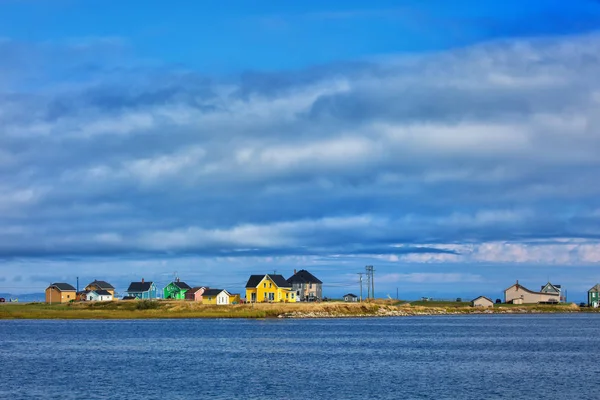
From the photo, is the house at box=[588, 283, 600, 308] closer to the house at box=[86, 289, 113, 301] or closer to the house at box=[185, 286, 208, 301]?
the house at box=[185, 286, 208, 301]

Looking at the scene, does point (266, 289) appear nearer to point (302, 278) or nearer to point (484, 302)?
point (302, 278)

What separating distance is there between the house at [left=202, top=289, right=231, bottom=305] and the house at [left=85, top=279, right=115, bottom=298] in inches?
1492

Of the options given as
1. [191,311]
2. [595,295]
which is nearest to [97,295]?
[191,311]

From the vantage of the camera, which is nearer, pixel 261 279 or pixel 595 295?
pixel 261 279

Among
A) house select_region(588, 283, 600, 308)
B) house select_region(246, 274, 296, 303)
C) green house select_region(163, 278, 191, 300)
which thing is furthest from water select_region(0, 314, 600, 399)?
house select_region(588, 283, 600, 308)

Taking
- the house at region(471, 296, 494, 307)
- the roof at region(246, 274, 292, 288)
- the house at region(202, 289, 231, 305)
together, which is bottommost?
the house at region(471, 296, 494, 307)

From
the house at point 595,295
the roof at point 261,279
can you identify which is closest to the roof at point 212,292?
the roof at point 261,279

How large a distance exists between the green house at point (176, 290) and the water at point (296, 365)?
75.2m

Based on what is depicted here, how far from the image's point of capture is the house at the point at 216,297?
157 m

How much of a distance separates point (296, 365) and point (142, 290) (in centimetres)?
12376

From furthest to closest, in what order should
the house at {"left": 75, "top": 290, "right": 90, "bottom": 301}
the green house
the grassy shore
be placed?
1. the house at {"left": 75, "top": 290, "right": 90, "bottom": 301}
2. the green house
3. the grassy shore

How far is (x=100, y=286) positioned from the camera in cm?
18800

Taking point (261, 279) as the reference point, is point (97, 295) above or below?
below

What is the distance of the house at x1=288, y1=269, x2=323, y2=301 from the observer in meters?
161
